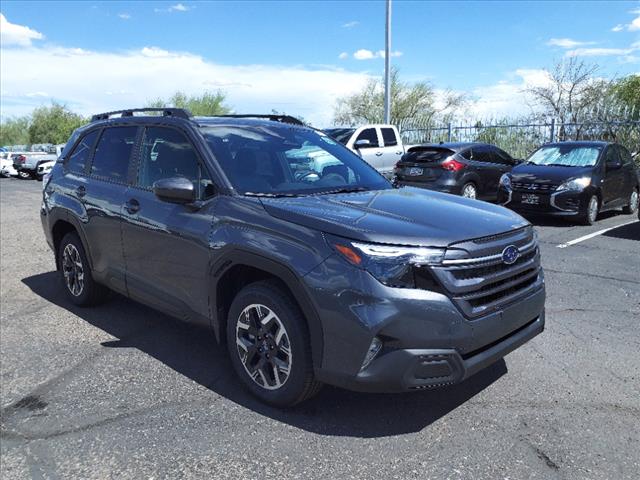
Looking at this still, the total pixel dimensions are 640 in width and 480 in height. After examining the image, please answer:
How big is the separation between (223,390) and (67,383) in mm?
1131

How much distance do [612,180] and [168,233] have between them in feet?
31.7

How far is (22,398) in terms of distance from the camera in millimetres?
3705

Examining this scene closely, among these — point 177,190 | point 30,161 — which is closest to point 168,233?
point 177,190

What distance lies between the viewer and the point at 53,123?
69125 mm

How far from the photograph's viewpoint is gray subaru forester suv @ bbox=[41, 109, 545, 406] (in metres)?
2.88

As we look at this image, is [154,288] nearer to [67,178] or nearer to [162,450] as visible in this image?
[162,450]

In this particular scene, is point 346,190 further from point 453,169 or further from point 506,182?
point 453,169

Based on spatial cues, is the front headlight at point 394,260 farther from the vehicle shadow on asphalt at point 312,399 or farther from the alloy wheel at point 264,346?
the vehicle shadow on asphalt at point 312,399

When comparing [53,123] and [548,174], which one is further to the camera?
[53,123]

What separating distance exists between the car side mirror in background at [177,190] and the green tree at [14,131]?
87.9 metres

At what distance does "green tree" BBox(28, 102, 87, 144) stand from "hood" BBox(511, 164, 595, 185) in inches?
2550

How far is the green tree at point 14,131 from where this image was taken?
82188 millimetres

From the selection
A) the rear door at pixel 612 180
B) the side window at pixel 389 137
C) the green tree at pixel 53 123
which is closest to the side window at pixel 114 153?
the rear door at pixel 612 180

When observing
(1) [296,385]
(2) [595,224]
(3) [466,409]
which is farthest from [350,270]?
(2) [595,224]
